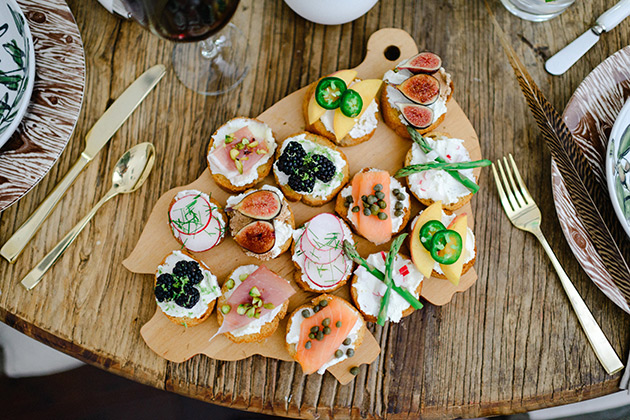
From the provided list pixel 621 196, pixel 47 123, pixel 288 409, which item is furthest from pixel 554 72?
pixel 47 123

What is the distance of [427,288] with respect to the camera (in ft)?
7.33

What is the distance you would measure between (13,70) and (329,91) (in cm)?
134

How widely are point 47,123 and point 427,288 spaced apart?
6.26 ft

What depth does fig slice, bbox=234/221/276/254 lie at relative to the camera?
2082 millimetres

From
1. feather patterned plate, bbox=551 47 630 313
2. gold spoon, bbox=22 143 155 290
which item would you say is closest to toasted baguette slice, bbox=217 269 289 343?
gold spoon, bbox=22 143 155 290

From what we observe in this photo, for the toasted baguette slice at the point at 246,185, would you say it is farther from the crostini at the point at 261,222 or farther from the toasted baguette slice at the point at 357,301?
the toasted baguette slice at the point at 357,301

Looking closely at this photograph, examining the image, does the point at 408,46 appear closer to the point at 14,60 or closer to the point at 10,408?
the point at 14,60

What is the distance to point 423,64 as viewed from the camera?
7.31ft

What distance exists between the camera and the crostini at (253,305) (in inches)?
80.4

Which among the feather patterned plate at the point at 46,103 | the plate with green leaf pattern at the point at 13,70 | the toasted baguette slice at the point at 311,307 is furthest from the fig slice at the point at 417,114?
the plate with green leaf pattern at the point at 13,70

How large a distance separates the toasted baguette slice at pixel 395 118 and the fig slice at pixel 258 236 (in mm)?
804

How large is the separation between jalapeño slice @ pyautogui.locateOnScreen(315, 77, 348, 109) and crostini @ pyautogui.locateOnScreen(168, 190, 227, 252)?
0.71 metres

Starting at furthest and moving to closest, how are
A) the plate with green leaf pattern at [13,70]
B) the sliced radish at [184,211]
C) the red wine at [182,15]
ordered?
the sliced radish at [184,211], the plate with green leaf pattern at [13,70], the red wine at [182,15]

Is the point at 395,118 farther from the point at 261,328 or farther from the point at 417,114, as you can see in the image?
the point at 261,328
